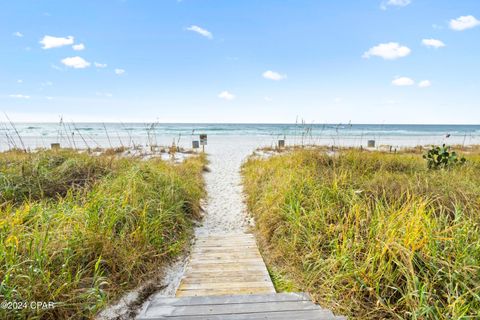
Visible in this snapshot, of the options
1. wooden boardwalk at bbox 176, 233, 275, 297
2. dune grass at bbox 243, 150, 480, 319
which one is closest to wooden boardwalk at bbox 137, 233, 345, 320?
wooden boardwalk at bbox 176, 233, 275, 297

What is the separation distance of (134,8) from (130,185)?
690cm

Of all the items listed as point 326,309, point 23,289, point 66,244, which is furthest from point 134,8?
point 326,309

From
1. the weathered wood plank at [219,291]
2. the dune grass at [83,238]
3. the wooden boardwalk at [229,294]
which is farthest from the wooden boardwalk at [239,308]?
the dune grass at [83,238]

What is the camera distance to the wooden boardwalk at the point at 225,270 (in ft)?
8.07

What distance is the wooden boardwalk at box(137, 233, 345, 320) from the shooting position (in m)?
1.91

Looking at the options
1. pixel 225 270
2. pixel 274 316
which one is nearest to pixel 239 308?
pixel 274 316

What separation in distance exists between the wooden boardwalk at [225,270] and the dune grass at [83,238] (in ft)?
1.48

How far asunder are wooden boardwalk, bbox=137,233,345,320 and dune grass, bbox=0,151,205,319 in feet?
1.68

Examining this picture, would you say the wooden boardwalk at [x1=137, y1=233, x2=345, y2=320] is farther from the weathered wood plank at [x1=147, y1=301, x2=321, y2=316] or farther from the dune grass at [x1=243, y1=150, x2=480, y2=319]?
the dune grass at [x1=243, y1=150, x2=480, y2=319]

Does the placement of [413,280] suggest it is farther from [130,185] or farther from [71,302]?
[130,185]

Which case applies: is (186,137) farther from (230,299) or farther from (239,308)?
(239,308)

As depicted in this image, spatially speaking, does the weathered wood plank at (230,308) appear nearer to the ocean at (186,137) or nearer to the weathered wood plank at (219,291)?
the weathered wood plank at (219,291)

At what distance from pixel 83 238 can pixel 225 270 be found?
1611 millimetres

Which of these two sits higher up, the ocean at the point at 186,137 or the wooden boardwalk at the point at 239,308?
the ocean at the point at 186,137
